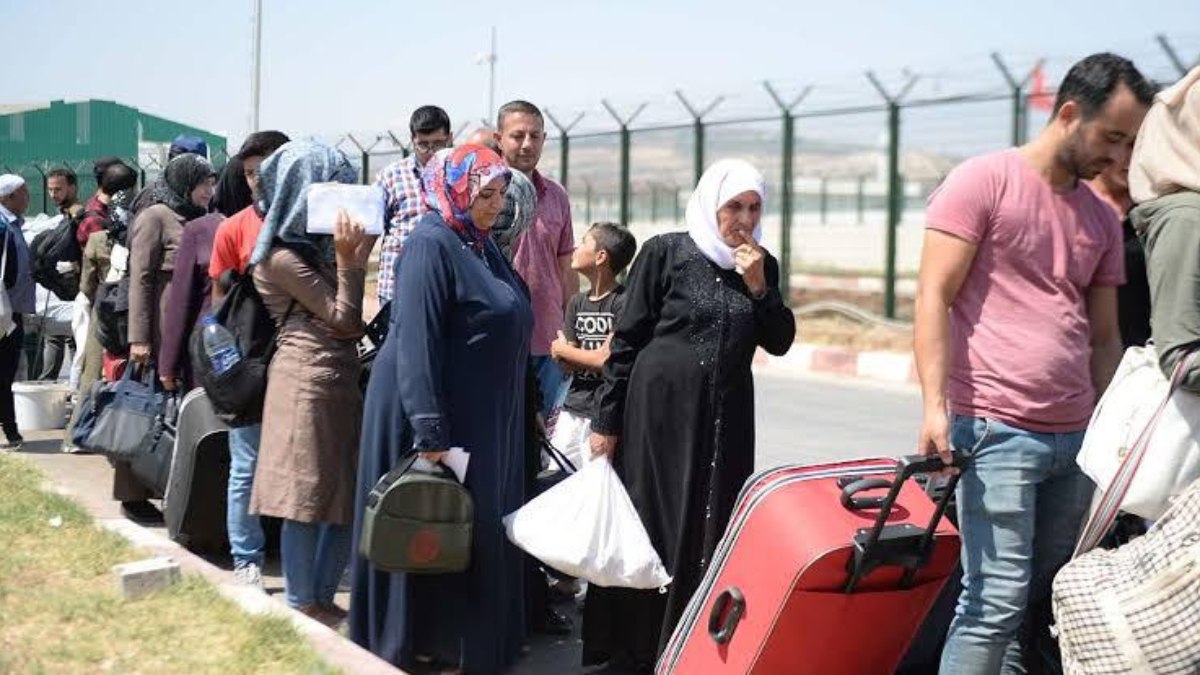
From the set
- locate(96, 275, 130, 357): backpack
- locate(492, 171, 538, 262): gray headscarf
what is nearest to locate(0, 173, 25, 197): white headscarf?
locate(96, 275, 130, 357): backpack

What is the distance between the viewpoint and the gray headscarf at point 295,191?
4789 millimetres

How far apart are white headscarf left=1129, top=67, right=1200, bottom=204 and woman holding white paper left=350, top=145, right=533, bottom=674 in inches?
77.4

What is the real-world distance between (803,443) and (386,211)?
15.1ft

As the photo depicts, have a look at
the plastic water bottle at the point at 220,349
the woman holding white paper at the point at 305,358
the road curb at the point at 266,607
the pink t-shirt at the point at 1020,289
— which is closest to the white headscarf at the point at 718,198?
the pink t-shirt at the point at 1020,289

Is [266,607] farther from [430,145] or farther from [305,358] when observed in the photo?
Result: [430,145]

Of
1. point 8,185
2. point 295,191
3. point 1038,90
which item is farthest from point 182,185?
point 1038,90

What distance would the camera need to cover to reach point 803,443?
31.1 ft

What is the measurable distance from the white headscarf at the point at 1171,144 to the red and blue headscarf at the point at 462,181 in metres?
1.96

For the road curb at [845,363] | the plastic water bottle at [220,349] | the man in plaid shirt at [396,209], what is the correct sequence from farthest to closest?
the road curb at [845,363], the man in plaid shirt at [396,209], the plastic water bottle at [220,349]

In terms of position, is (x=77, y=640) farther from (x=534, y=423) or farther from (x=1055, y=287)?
(x=1055, y=287)

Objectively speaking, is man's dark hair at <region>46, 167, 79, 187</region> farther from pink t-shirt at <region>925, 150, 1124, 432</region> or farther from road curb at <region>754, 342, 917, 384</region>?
pink t-shirt at <region>925, 150, 1124, 432</region>

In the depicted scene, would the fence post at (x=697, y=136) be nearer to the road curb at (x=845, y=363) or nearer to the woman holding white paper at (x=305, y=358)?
the road curb at (x=845, y=363)

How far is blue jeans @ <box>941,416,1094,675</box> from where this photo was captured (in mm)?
3377

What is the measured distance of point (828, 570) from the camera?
134 inches
